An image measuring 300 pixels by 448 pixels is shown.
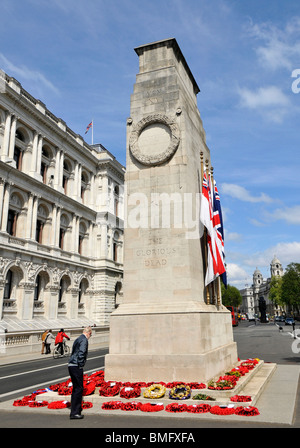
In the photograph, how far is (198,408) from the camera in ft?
27.6

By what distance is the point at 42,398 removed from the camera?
9.81 m

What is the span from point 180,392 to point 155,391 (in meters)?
0.73

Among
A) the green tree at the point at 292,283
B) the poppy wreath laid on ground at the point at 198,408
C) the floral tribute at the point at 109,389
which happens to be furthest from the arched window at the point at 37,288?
the green tree at the point at 292,283

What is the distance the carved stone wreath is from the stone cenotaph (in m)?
0.04

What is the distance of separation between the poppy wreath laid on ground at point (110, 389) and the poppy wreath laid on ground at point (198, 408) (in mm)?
2332

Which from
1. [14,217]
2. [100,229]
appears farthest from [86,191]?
[14,217]

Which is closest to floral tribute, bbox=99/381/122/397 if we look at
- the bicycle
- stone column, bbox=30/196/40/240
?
the bicycle

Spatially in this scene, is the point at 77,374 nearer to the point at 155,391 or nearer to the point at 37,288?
the point at 155,391

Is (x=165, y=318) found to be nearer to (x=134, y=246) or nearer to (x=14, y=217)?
(x=134, y=246)

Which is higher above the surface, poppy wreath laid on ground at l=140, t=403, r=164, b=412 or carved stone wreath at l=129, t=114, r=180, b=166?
carved stone wreath at l=129, t=114, r=180, b=166

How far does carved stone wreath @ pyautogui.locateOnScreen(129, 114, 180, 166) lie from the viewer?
13.2 metres

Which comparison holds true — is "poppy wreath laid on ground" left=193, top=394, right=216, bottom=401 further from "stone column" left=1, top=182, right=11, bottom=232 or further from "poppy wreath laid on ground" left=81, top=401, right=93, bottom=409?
"stone column" left=1, top=182, right=11, bottom=232

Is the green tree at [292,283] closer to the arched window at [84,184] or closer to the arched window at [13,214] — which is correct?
the arched window at [84,184]

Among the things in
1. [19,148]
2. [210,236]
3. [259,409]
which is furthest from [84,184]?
[259,409]
